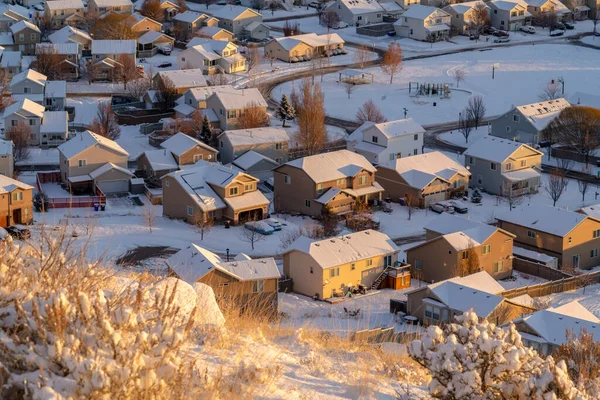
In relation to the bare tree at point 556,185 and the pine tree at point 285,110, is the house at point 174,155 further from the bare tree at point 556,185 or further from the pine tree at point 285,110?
the bare tree at point 556,185

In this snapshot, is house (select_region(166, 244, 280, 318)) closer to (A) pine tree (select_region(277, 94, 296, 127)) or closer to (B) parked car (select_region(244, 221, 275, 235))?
(B) parked car (select_region(244, 221, 275, 235))

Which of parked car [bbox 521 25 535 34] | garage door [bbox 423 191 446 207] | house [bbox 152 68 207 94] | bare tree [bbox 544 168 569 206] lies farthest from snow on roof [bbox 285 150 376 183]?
parked car [bbox 521 25 535 34]

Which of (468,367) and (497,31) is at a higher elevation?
(468,367)

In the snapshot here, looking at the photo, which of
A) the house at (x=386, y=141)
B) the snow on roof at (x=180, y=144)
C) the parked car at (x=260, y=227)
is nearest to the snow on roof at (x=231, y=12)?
the house at (x=386, y=141)

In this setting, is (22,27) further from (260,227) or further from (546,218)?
(546,218)

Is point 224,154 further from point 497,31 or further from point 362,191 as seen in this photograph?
point 497,31

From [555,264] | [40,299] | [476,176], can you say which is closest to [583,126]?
[476,176]
